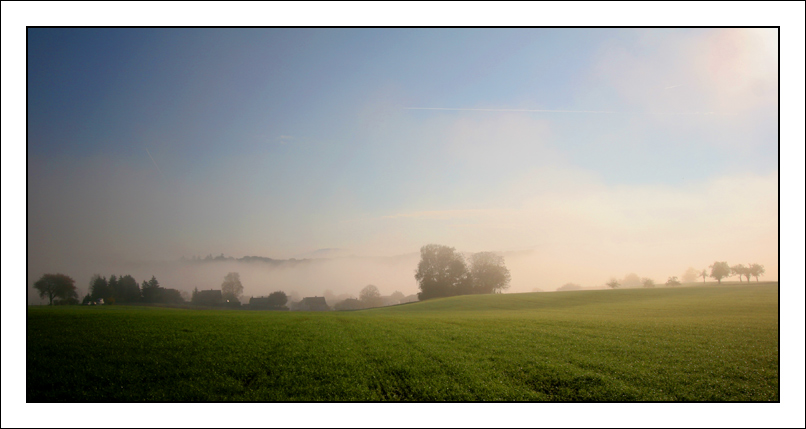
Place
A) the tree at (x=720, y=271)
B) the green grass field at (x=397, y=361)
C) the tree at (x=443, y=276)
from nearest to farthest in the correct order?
the green grass field at (x=397, y=361), the tree at (x=720, y=271), the tree at (x=443, y=276)

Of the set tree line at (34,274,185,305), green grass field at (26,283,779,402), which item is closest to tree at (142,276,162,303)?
tree line at (34,274,185,305)

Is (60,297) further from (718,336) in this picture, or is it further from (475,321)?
(718,336)

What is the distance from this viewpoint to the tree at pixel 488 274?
52.3m

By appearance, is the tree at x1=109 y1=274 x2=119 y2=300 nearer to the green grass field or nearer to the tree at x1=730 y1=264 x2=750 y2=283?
the green grass field

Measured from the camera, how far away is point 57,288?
80.2 ft

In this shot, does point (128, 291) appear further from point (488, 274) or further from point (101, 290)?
point (488, 274)

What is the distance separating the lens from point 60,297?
84.6 feet

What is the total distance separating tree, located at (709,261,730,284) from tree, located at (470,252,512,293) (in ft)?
78.7

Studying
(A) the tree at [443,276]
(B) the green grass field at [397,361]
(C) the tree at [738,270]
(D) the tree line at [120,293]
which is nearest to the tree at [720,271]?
(C) the tree at [738,270]

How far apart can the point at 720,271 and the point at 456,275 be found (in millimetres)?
29177

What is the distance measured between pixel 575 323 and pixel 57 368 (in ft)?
83.1

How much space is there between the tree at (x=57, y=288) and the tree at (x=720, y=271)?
53.7m

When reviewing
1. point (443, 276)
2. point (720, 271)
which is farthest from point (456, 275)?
point (720, 271)

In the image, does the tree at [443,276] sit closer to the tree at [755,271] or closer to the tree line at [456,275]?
the tree line at [456,275]
